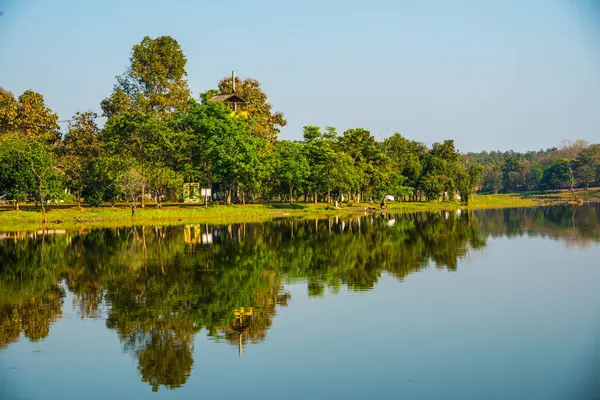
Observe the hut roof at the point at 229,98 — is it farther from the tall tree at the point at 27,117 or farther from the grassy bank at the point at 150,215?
the tall tree at the point at 27,117

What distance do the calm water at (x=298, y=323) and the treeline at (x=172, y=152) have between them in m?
30.0

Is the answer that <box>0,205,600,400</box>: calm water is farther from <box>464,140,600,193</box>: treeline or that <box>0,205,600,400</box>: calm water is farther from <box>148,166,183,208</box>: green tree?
<box>464,140,600,193</box>: treeline

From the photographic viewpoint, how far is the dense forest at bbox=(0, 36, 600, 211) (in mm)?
70312

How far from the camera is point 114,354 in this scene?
18109 millimetres

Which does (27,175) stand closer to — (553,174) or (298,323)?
(298,323)

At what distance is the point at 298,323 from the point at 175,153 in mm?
58193

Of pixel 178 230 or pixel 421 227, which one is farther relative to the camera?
pixel 421 227

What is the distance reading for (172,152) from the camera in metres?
76.9

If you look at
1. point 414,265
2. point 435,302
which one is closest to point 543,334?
point 435,302

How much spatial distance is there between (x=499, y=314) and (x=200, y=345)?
10.9 metres

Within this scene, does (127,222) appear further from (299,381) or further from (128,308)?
(299,381)

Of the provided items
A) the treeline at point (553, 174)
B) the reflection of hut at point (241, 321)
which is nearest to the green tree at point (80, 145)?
the reflection of hut at point (241, 321)

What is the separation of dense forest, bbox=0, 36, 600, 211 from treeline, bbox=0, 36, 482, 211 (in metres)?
0.16

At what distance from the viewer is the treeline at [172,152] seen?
69.9 m
